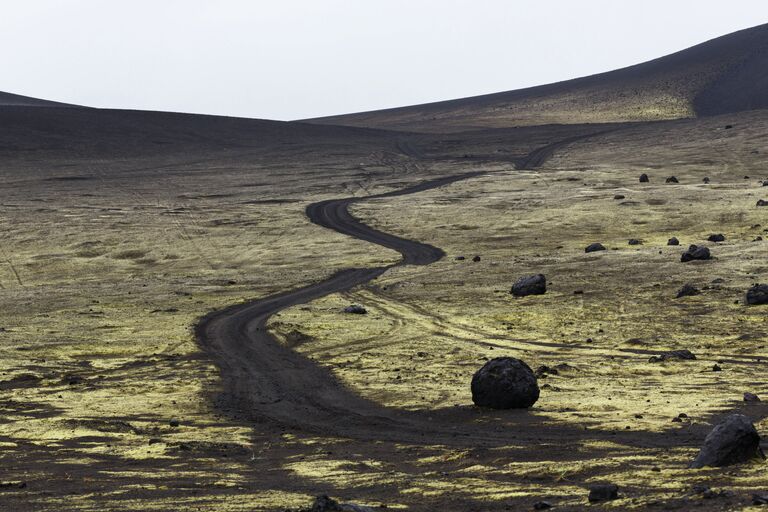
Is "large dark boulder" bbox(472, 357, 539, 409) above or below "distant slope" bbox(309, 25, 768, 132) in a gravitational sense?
below

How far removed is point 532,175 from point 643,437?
79.6 m

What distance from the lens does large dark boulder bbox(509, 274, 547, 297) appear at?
44688 mm

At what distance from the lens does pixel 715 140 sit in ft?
385

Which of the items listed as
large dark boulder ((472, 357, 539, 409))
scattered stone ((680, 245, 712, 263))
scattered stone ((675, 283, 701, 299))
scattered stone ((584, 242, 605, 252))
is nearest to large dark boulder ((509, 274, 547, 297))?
scattered stone ((675, 283, 701, 299))

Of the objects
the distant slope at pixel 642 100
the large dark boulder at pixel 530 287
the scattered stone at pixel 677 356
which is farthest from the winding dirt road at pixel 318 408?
the distant slope at pixel 642 100

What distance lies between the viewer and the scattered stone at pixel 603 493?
50.5 ft

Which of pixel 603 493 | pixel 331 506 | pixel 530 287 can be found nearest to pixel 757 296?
pixel 530 287

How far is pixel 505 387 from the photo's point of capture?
82.8 ft

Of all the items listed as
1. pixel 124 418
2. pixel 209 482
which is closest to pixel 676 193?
pixel 124 418

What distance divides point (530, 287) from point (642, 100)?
14034 cm

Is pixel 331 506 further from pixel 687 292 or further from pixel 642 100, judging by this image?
pixel 642 100

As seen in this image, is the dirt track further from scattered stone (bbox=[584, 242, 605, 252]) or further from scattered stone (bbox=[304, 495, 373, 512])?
scattered stone (bbox=[584, 242, 605, 252])

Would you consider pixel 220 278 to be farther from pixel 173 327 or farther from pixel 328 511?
pixel 328 511

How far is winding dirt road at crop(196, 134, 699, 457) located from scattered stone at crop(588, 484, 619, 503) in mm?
4116
